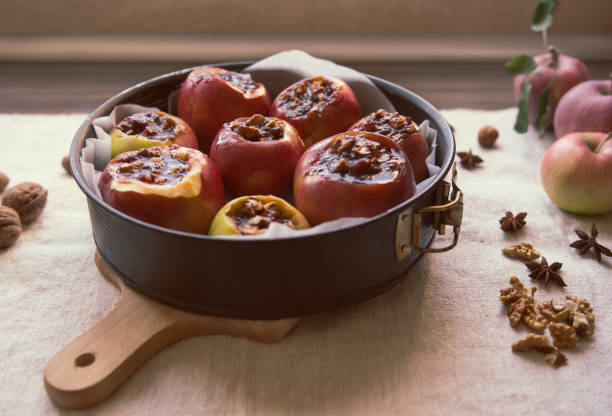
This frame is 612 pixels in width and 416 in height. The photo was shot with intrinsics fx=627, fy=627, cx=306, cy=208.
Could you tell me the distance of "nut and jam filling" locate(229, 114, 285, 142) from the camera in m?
1.01

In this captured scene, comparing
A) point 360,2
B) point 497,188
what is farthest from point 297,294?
point 360,2

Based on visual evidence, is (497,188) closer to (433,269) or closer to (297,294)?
(433,269)

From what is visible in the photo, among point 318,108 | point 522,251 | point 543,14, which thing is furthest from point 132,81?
point 522,251

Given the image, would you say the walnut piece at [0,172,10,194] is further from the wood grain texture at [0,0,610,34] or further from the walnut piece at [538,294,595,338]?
the walnut piece at [538,294,595,338]

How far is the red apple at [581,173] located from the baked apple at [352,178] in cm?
43

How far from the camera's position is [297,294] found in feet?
2.81

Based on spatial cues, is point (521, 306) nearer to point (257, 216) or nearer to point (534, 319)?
point (534, 319)

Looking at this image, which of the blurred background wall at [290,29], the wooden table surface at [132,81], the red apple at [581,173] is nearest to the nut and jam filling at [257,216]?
the red apple at [581,173]

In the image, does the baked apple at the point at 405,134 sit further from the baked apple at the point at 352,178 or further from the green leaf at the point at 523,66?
the green leaf at the point at 523,66

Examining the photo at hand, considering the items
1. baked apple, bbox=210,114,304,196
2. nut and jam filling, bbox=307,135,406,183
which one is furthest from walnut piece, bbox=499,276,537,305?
baked apple, bbox=210,114,304,196

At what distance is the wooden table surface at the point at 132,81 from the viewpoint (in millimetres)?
1678

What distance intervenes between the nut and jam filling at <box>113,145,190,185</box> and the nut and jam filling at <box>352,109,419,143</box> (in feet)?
1.02

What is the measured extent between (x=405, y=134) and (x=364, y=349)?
1.19ft

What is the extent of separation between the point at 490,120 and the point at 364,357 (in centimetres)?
91
